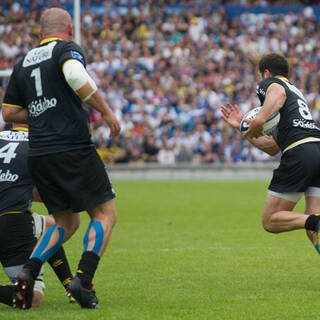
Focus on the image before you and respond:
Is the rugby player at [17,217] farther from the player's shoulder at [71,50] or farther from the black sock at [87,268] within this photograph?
the player's shoulder at [71,50]

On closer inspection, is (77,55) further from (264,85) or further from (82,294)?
(264,85)

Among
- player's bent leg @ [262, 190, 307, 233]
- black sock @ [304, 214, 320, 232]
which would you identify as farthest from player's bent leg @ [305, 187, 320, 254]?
black sock @ [304, 214, 320, 232]

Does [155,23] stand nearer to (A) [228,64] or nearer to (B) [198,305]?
(A) [228,64]

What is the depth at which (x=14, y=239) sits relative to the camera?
21.2ft

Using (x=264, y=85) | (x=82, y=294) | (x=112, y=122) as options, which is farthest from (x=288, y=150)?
(x=82, y=294)

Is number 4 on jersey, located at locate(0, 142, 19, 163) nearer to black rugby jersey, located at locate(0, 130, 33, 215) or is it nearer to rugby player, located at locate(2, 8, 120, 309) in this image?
black rugby jersey, located at locate(0, 130, 33, 215)

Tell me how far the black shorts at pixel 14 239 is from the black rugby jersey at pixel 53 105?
709 millimetres

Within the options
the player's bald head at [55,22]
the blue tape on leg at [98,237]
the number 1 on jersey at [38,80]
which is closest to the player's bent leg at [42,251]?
the blue tape on leg at [98,237]

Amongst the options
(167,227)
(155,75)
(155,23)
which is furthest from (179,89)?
(167,227)

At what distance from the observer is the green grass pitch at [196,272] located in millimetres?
5961

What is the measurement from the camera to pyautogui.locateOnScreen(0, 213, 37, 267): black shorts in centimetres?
642

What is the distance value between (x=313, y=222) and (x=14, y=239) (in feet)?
8.51

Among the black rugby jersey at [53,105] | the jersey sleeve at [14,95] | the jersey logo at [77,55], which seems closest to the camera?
the jersey logo at [77,55]

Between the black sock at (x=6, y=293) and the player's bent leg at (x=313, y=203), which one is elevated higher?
the player's bent leg at (x=313, y=203)
